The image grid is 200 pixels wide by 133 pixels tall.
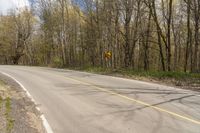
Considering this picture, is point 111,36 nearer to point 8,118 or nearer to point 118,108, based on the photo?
point 118,108

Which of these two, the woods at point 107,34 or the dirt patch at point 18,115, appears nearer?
the dirt patch at point 18,115

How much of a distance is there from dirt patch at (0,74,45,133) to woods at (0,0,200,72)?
17329 millimetres

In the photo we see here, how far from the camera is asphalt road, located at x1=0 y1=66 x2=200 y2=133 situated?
8.69 m

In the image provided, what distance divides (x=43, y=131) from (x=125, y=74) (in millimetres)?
15453

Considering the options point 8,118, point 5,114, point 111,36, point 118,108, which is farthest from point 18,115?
point 111,36

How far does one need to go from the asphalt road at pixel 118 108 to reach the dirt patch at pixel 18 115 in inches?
15.1

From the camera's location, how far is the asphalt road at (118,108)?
869 centimetres

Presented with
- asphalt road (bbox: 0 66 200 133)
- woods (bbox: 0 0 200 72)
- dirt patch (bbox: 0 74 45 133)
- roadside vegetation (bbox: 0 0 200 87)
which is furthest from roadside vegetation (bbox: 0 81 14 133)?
woods (bbox: 0 0 200 72)

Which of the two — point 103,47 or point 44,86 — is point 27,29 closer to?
point 103,47

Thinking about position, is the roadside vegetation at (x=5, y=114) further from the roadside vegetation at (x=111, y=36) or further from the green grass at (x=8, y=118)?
the roadside vegetation at (x=111, y=36)

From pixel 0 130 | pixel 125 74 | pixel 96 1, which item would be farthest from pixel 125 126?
pixel 96 1

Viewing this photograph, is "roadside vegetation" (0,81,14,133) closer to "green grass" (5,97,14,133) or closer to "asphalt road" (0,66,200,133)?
"green grass" (5,97,14,133)

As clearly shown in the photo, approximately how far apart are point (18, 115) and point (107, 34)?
32.8m

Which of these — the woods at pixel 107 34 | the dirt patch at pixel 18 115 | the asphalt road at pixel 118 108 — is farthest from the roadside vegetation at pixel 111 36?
the dirt patch at pixel 18 115
